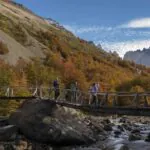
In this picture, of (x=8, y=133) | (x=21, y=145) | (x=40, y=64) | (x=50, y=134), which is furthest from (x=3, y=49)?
(x=21, y=145)

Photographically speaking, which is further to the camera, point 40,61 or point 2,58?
point 40,61

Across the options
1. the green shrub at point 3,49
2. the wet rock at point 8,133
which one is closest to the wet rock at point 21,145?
the wet rock at point 8,133

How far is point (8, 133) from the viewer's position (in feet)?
185

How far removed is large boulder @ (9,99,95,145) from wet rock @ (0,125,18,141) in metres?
1.42

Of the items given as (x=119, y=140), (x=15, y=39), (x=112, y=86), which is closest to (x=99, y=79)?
(x=112, y=86)

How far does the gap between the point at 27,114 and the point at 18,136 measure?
369 centimetres

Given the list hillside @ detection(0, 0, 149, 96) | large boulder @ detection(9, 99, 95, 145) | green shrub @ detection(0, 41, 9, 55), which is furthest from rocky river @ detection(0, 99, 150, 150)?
green shrub @ detection(0, 41, 9, 55)

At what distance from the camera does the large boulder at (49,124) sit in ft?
183

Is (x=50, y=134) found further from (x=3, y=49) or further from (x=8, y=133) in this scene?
(x=3, y=49)

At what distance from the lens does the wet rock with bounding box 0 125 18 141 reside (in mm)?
55312

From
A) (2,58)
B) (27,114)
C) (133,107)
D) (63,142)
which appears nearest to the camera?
(133,107)

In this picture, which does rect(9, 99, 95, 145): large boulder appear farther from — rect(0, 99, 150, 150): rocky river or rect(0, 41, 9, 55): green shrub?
rect(0, 41, 9, 55): green shrub

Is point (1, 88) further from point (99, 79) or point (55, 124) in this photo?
point (99, 79)

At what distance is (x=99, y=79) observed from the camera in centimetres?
16700
